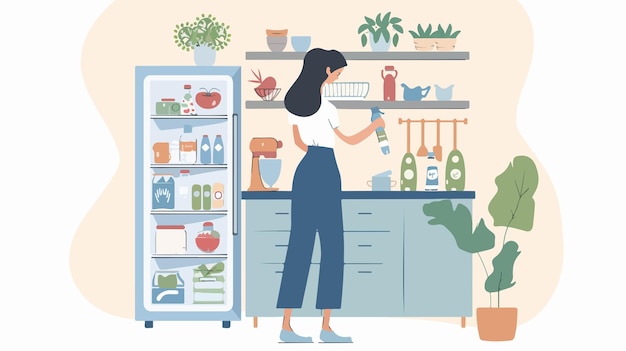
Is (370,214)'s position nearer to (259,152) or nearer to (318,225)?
(318,225)

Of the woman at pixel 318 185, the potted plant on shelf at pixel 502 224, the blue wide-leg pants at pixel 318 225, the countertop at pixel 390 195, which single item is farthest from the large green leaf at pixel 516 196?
the blue wide-leg pants at pixel 318 225

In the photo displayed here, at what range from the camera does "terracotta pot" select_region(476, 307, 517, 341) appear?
9.41 metres

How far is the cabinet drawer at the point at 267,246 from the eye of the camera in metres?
9.75

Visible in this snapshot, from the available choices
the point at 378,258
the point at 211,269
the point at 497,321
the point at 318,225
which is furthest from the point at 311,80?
the point at 497,321

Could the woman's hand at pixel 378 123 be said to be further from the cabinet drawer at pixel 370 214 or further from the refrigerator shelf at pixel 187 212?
the refrigerator shelf at pixel 187 212

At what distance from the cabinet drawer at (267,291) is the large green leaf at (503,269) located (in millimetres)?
1306

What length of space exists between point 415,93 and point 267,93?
1134mm

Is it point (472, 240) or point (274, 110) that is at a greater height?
point (274, 110)

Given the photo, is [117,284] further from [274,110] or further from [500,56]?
[500,56]

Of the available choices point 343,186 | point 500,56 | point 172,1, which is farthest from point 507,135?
point 172,1

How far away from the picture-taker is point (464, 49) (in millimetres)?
10180

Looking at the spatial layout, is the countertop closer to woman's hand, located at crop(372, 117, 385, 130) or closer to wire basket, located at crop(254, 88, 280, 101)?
woman's hand, located at crop(372, 117, 385, 130)

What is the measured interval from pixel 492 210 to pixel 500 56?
4.67 ft

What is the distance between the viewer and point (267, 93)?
10.0 meters
